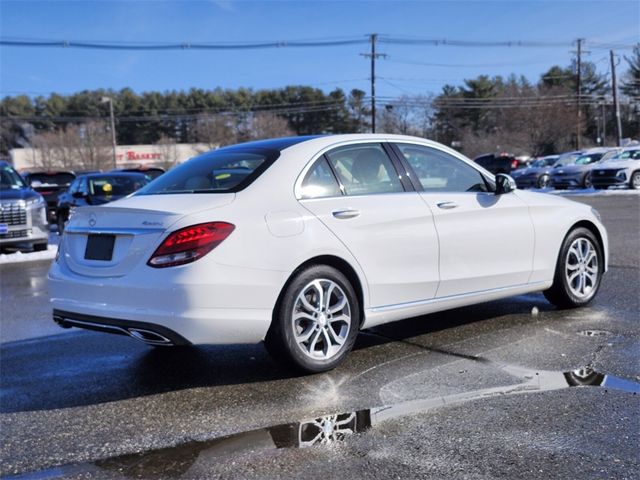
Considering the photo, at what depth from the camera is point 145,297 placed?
4039 mm

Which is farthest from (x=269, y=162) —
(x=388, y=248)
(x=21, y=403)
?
(x=21, y=403)

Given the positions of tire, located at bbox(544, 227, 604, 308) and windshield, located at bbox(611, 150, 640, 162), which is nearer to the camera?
tire, located at bbox(544, 227, 604, 308)

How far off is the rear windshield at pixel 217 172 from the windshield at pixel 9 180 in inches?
373

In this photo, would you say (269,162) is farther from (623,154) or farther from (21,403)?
(623,154)

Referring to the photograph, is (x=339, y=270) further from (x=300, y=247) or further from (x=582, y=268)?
(x=582, y=268)

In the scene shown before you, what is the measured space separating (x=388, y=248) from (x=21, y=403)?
2.62 meters

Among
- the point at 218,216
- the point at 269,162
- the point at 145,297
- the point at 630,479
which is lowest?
the point at 630,479

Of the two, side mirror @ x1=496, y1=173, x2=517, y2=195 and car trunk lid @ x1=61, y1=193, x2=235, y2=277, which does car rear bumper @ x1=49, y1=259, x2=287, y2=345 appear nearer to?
car trunk lid @ x1=61, y1=193, x2=235, y2=277

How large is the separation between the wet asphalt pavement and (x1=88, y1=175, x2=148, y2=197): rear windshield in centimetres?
909

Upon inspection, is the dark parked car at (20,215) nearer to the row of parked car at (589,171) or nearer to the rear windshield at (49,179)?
the rear windshield at (49,179)

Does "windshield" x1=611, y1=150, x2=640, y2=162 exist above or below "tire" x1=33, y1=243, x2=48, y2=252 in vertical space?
above

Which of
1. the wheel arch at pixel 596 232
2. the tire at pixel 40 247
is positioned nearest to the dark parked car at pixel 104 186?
the tire at pixel 40 247

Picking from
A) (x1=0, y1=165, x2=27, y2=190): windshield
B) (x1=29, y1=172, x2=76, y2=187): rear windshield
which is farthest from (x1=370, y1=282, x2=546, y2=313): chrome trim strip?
(x1=29, y1=172, x2=76, y2=187): rear windshield

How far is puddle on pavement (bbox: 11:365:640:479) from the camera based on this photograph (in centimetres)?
320
